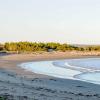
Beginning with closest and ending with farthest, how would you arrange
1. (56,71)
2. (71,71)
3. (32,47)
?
(56,71), (71,71), (32,47)

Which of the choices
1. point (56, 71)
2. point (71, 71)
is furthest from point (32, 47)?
point (56, 71)

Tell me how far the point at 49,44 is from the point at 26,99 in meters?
62.6

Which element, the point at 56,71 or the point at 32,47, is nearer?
the point at 56,71

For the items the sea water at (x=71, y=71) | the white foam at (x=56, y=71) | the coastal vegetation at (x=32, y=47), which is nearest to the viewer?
the sea water at (x=71, y=71)

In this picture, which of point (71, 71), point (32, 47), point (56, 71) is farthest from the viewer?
point (32, 47)

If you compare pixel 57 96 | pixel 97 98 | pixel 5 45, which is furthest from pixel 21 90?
pixel 5 45

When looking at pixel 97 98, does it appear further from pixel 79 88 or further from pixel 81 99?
pixel 79 88

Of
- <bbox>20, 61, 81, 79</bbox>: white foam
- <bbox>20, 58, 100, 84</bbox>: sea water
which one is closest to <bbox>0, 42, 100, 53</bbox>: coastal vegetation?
<bbox>20, 58, 100, 84</bbox>: sea water

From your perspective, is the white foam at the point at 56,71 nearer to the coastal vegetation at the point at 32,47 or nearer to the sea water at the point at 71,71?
the sea water at the point at 71,71

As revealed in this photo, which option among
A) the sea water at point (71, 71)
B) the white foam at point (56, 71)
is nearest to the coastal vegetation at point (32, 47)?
the sea water at point (71, 71)

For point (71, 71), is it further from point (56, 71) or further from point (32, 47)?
point (32, 47)

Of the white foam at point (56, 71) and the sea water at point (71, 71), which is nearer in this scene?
the sea water at point (71, 71)

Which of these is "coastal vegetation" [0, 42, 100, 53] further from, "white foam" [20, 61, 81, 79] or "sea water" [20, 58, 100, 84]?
"white foam" [20, 61, 81, 79]

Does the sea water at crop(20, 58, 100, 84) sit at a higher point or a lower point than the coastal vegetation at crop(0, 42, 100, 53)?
lower
